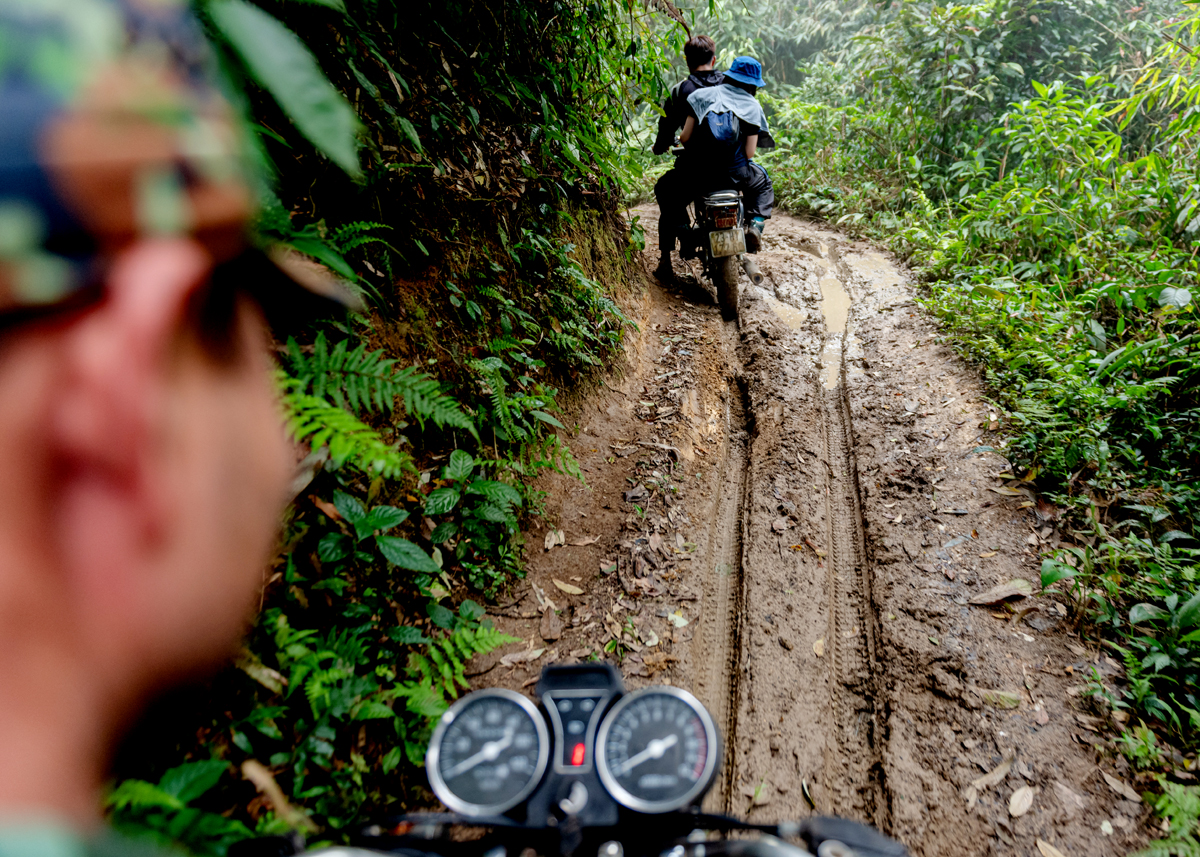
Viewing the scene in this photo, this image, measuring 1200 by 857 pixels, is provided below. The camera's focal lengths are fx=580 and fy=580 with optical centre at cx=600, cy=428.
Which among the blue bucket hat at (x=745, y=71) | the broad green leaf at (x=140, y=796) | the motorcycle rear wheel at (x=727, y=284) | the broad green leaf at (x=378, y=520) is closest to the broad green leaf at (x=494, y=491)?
the broad green leaf at (x=378, y=520)

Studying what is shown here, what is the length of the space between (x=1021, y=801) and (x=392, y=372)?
2859 millimetres

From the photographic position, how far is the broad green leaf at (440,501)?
2.52m

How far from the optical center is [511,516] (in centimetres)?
277

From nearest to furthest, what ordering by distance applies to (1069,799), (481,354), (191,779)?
(191,779), (1069,799), (481,354)

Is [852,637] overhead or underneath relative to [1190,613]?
underneath

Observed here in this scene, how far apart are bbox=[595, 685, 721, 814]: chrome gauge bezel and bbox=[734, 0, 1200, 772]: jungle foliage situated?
2.09 metres

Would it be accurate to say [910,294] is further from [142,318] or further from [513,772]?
[142,318]

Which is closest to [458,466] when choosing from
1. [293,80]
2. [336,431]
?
[336,431]

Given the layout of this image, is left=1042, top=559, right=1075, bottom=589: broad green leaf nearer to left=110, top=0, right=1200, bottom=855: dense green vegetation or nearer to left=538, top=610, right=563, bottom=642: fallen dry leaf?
left=110, top=0, right=1200, bottom=855: dense green vegetation

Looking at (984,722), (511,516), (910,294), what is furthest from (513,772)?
(910,294)

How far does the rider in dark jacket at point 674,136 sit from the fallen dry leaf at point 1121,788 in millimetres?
5052

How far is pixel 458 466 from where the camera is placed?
8.70 ft

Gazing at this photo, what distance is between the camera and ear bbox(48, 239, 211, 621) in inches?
19.6

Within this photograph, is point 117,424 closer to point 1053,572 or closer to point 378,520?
point 378,520
